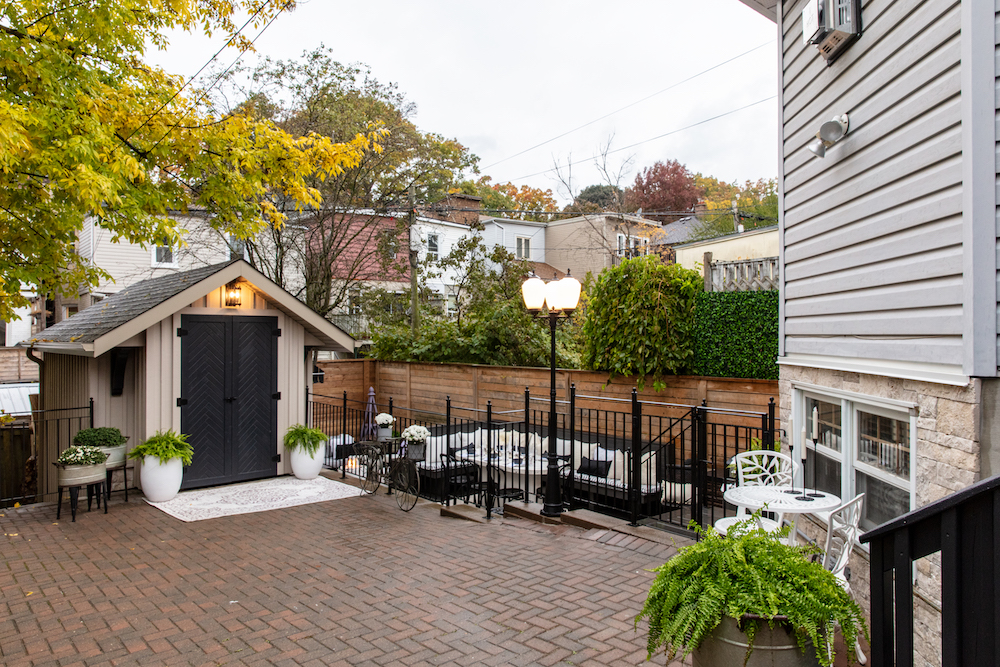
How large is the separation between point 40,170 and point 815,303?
7.00m

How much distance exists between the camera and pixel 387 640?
4.12 meters

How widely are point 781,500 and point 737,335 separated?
522 centimetres

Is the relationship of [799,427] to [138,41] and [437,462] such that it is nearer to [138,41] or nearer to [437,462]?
[437,462]

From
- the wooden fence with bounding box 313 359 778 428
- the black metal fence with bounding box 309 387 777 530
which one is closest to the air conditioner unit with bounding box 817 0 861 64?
the black metal fence with bounding box 309 387 777 530

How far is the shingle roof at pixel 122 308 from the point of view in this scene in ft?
26.7

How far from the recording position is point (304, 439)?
9391 millimetres

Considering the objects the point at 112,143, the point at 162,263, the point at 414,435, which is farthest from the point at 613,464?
the point at 162,263

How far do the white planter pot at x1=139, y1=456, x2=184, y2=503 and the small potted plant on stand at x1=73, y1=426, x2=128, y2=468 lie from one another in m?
0.36

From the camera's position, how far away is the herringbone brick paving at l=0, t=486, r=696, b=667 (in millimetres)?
3994

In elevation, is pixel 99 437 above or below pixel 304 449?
above

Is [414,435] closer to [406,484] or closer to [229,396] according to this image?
[406,484]

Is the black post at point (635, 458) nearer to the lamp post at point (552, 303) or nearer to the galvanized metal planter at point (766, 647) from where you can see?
the lamp post at point (552, 303)

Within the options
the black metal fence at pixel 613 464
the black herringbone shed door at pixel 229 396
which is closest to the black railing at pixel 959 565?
the black metal fence at pixel 613 464

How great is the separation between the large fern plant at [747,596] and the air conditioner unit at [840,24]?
3535 millimetres
